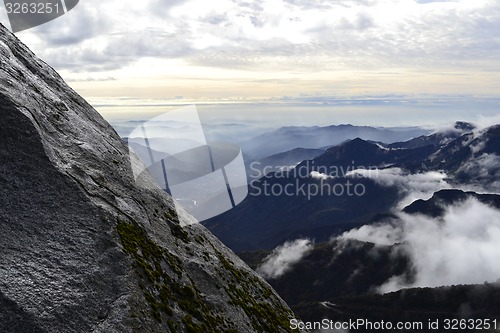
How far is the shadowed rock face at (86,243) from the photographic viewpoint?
2150 cm

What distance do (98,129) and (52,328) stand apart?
68.8ft

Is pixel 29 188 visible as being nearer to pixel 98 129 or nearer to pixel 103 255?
pixel 103 255

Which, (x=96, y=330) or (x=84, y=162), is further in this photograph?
(x=84, y=162)

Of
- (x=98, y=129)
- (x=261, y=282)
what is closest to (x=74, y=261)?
(x=98, y=129)

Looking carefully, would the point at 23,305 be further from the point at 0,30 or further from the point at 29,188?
the point at 0,30

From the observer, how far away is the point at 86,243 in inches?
956

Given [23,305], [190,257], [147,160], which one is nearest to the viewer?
[23,305]

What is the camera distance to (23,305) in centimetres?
2034

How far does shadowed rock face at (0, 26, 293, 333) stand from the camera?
21.5 m

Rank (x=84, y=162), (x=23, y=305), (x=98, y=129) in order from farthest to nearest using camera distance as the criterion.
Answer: (x=98, y=129) → (x=84, y=162) → (x=23, y=305)

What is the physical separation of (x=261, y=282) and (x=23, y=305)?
26.0m

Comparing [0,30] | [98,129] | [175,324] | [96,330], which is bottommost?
[175,324]

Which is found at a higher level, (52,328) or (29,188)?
(29,188)

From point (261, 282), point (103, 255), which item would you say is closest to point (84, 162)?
point (103, 255)
